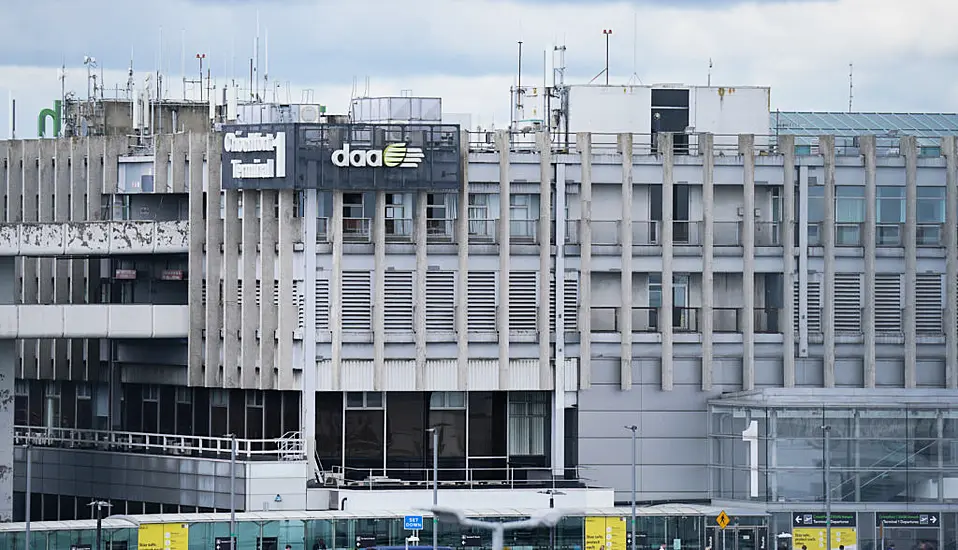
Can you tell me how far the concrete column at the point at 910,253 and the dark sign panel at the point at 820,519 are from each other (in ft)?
28.5

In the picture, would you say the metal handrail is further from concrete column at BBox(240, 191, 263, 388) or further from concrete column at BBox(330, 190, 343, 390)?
concrete column at BBox(330, 190, 343, 390)

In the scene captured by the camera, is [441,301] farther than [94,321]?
No

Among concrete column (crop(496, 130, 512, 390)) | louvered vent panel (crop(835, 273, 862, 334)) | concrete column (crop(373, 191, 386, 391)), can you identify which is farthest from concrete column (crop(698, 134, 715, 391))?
concrete column (crop(373, 191, 386, 391))

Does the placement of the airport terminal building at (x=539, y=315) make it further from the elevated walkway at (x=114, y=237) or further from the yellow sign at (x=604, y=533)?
the yellow sign at (x=604, y=533)

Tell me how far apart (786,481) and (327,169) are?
72.1ft

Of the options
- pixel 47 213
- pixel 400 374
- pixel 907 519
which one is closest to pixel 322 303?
pixel 400 374

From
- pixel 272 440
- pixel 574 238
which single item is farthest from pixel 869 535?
pixel 272 440

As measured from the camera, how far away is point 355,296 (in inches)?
3494

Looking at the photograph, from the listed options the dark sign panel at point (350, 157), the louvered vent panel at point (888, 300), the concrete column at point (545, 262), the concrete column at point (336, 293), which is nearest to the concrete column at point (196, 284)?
the dark sign panel at point (350, 157)

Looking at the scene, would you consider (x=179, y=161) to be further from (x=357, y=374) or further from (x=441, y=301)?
(x=441, y=301)

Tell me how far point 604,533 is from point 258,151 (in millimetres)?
20785

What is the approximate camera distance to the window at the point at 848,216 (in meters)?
93.6

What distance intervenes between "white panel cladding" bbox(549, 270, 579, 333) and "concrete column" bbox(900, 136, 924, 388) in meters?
14.3

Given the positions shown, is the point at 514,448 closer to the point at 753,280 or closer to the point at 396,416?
the point at 396,416
